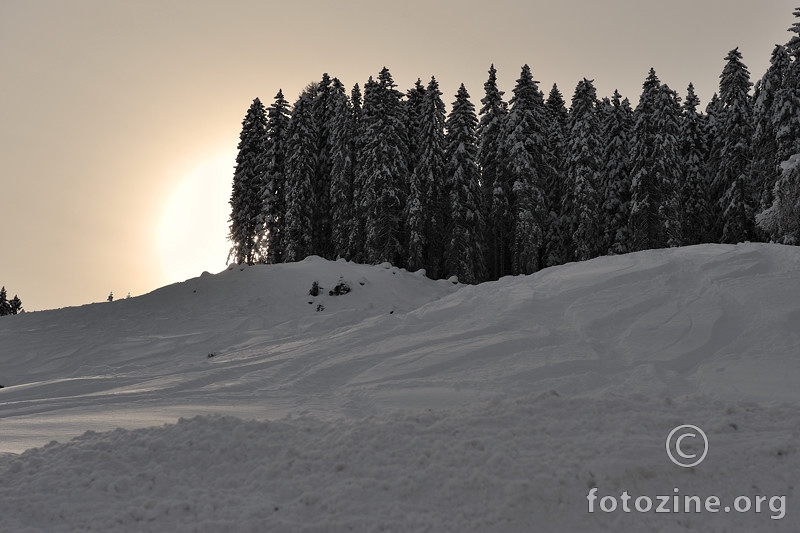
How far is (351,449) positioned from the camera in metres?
4.70

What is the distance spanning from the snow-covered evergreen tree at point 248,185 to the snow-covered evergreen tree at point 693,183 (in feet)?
94.7

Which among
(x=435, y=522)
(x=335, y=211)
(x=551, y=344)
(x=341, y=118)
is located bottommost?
(x=435, y=522)

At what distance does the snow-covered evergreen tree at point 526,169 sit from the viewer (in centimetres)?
3125

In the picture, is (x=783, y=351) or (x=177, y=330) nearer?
(x=783, y=351)

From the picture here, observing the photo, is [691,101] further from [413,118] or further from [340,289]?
[340,289]

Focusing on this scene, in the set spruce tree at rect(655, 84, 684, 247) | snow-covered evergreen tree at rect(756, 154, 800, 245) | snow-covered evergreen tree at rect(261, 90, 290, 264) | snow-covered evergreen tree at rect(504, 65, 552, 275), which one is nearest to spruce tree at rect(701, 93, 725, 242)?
spruce tree at rect(655, 84, 684, 247)

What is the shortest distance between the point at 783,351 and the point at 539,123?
2689cm

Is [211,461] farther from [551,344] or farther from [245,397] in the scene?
[551,344]

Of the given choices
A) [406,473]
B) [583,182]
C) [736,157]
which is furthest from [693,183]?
[406,473]

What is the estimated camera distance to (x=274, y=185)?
3806 centimetres

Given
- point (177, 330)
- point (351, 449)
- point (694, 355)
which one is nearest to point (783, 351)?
point (694, 355)

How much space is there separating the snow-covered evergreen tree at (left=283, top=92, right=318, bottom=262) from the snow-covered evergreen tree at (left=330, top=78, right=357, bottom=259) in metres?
1.54

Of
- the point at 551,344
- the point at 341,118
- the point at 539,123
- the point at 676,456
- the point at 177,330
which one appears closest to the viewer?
the point at 676,456

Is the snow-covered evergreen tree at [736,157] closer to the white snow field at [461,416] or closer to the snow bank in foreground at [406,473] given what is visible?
the white snow field at [461,416]
